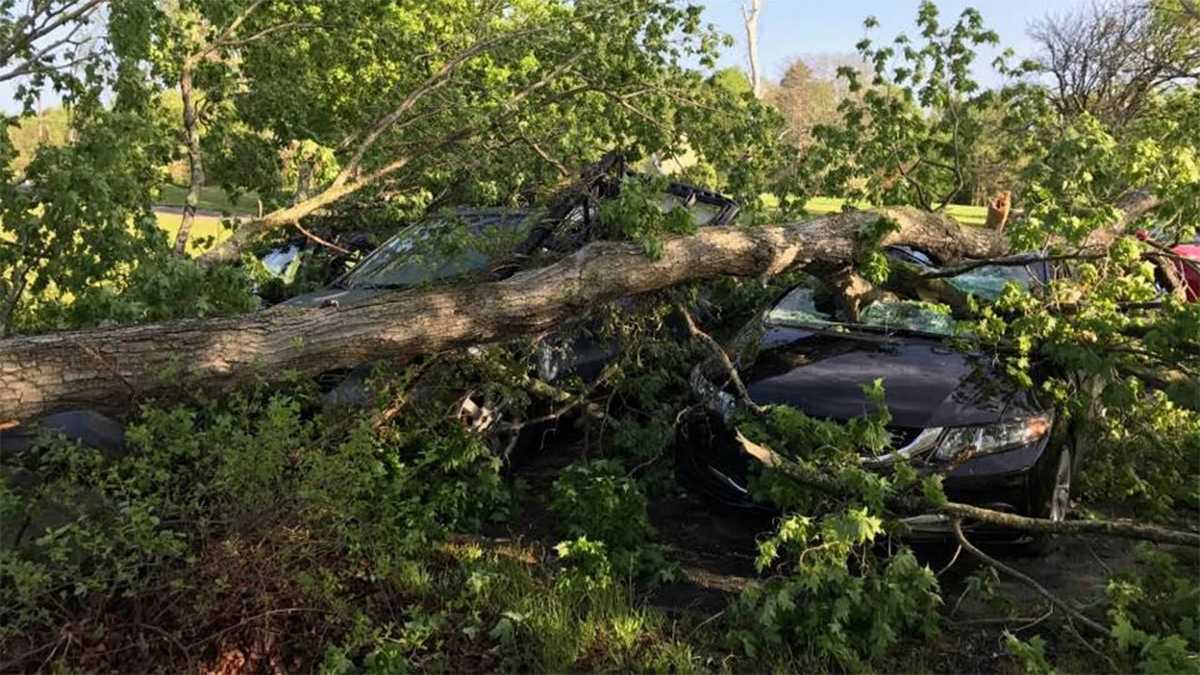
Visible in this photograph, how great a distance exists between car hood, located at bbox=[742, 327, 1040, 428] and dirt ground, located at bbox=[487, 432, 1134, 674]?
0.65 metres

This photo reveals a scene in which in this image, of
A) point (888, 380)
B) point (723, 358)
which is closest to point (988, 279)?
point (888, 380)

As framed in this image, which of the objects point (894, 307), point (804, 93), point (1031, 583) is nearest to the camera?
point (1031, 583)

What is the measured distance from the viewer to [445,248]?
5262mm

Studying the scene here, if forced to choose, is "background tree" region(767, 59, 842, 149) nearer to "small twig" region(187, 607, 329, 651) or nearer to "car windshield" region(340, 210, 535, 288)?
"car windshield" region(340, 210, 535, 288)

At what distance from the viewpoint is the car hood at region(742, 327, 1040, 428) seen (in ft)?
14.4

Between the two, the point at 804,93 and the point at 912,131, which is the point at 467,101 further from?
the point at 804,93

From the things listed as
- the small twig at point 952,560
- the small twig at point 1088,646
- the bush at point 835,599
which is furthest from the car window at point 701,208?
the small twig at point 1088,646

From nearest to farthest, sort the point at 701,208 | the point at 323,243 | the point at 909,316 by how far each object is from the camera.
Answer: the point at 909,316 < the point at 323,243 < the point at 701,208

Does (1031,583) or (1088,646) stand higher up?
(1031,583)

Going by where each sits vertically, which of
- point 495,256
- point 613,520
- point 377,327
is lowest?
point 613,520

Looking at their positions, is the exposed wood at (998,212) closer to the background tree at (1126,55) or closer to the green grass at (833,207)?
the green grass at (833,207)

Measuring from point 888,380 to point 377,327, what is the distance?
266 cm

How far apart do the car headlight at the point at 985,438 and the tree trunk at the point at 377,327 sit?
1.45 metres

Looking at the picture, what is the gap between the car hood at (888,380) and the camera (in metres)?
4.39
